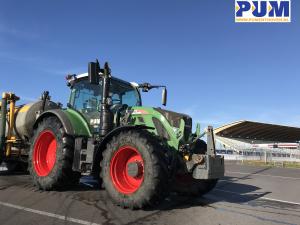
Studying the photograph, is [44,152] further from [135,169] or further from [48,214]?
[135,169]

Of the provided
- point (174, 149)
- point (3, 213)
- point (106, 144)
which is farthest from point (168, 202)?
point (3, 213)

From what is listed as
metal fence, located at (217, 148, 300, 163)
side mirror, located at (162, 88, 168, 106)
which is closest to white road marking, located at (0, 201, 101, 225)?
side mirror, located at (162, 88, 168, 106)

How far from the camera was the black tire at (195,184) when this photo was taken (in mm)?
7496

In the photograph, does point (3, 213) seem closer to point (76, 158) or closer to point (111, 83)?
point (76, 158)

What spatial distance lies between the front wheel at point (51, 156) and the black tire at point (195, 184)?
2334mm

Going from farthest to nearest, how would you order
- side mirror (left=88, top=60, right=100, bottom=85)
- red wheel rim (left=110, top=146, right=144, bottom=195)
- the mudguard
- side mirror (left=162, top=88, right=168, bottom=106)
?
1. side mirror (left=162, top=88, right=168, bottom=106)
2. the mudguard
3. side mirror (left=88, top=60, right=100, bottom=85)
4. red wheel rim (left=110, top=146, right=144, bottom=195)

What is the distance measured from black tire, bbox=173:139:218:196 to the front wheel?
91.9 inches

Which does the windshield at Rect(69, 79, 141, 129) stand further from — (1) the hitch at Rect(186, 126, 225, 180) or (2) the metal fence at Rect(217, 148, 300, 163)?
(2) the metal fence at Rect(217, 148, 300, 163)

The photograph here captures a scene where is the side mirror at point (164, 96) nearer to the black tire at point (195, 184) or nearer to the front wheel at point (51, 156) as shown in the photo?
the black tire at point (195, 184)

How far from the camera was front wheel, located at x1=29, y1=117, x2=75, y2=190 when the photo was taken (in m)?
7.48

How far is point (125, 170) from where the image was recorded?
6.69 m

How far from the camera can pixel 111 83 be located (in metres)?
8.36

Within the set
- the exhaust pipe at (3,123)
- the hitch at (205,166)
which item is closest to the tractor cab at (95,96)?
the hitch at (205,166)

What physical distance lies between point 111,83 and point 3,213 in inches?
150
